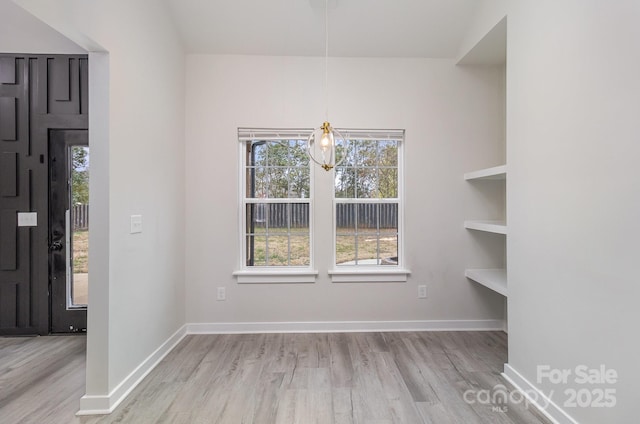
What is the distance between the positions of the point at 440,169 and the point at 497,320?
5.53 ft

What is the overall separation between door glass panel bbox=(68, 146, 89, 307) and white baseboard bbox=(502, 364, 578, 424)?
3780 millimetres

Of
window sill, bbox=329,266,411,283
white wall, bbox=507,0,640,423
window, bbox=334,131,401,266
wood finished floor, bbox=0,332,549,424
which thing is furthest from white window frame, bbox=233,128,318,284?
white wall, bbox=507,0,640,423

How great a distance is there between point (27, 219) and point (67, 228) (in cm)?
36

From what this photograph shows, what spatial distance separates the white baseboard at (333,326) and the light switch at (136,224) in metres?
1.31

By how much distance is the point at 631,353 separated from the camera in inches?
52.3

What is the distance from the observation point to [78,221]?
295 centimetres

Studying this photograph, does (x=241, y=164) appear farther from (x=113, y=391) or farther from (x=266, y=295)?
(x=113, y=391)

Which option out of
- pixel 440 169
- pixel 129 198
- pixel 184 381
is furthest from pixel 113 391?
pixel 440 169

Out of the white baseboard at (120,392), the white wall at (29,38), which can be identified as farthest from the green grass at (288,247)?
the white wall at (29,38)

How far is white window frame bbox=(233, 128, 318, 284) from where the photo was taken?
3.08m

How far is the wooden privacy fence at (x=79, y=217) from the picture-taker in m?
2.94

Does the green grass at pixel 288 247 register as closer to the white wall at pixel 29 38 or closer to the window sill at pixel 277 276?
the window sill at pixel 277 276

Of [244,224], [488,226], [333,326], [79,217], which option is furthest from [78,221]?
[488,226]

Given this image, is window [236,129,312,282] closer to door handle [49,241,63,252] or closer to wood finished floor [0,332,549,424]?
wood finished floor [0,332,549,424]
